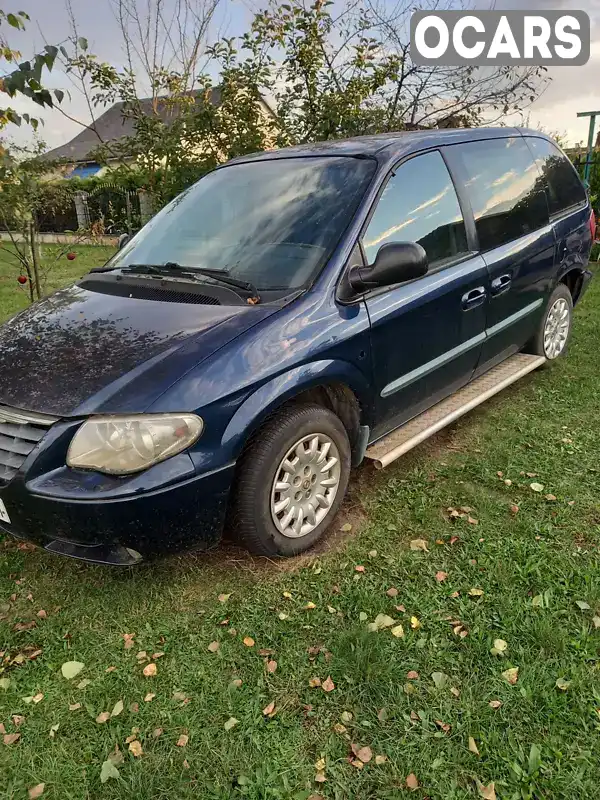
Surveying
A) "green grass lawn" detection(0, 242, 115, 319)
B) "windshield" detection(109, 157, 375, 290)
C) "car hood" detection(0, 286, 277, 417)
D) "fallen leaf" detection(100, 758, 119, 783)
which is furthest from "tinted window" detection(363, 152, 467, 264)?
"green grass lawn" detection(0, 242, 115, 319)

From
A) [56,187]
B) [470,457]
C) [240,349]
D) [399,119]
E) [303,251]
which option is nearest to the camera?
[240,349]

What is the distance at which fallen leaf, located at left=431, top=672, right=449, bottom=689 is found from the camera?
2.25m

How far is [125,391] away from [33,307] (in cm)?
134

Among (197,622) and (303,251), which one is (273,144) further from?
(197,622)

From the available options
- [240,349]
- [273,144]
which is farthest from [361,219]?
[273,144]

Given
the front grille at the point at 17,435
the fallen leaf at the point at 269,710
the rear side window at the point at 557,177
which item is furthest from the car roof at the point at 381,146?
the fallen leaf at the point at 269,710

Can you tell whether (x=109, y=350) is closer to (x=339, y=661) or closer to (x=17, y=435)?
(x=17, y=435)

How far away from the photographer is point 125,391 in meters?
2.42

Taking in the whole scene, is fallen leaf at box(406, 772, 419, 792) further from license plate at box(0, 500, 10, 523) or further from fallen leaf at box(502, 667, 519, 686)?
license plate at box(0, 500, 10, 523)

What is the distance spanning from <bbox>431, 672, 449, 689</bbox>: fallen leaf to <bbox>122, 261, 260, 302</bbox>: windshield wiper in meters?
1.74

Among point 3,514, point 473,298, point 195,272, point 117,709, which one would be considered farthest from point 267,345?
point 473,298

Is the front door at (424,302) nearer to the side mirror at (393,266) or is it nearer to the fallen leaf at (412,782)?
the side mirror at (393,266)

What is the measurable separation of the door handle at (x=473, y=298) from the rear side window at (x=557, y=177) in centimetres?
136

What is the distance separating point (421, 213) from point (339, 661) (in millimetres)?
2368
